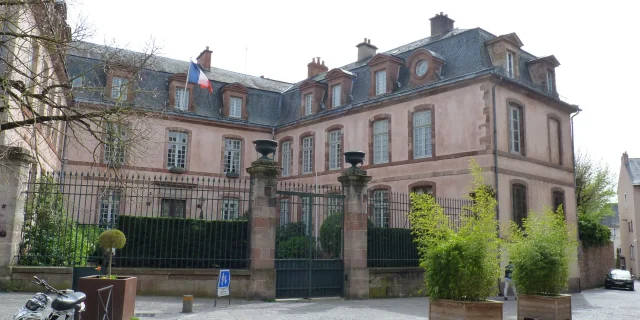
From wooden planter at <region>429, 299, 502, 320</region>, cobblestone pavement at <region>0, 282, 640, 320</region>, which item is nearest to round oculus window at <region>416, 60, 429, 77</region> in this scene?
cobblestone pavement at <region>0, 282, 640, 320</region>

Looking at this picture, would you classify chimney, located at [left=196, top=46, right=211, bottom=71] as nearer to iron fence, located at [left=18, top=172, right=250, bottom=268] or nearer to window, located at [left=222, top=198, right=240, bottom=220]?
window, located at [left=222, top=198, right=240, bottom=220]

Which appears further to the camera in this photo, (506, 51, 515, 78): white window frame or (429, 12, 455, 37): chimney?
(429, 12, 455, 37): chimney

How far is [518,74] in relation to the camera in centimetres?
2009

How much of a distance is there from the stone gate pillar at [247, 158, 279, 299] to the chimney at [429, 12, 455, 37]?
14.0m

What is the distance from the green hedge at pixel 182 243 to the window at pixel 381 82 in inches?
448

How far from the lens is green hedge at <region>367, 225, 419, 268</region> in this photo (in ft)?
45.9

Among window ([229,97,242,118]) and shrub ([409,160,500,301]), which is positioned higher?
window ([229,97,242,118])

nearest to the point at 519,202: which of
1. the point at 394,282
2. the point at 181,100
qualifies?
the point at 394,282

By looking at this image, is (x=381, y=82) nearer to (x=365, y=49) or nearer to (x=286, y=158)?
(x=365, y=49)

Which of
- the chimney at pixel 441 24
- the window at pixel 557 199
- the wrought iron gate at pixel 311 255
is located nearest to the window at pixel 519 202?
the window at pixel 557 199

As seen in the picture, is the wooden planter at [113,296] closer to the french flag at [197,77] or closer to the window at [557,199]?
the french flag at [197,77]

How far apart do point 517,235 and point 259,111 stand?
19.5 m

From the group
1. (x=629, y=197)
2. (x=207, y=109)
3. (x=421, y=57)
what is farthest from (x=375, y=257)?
(x=629, y=197)

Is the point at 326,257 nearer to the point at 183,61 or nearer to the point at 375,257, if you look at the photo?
the point at 375,257
